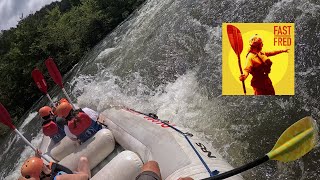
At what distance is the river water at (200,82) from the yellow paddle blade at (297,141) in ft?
8.34

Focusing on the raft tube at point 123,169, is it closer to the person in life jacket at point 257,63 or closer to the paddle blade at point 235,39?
the person in life jacket at point 257,63

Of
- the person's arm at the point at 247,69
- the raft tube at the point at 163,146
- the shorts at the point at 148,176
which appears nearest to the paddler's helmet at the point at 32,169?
the raft tube at the point at 163,146

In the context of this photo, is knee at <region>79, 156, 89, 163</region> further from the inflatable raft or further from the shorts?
the shorts

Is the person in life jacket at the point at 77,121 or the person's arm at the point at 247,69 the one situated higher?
the person in life jacket at the point at 77,121

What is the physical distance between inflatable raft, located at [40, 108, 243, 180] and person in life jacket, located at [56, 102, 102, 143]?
0.10 metres

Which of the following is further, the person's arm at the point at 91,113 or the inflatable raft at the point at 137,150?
the person's arm at the point at 91,113

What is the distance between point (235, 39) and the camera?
5.32m

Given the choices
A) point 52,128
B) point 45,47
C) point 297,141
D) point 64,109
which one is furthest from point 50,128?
point 45,47

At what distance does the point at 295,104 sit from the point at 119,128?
229 centimetres

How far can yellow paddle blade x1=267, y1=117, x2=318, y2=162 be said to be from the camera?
2137mm

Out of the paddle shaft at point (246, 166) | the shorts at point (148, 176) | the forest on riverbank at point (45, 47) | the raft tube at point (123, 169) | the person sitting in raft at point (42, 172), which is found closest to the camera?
the paddle shaft at point (246, 166)

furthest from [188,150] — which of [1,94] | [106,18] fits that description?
[1,94]

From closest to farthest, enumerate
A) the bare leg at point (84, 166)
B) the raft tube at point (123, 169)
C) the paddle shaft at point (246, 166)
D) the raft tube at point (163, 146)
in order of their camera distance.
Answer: the paddle shaft at point (246, 166)
the raft tube at point (163, 146)
the raft tube at point (123, 169)
the bare leg at point (84, 166)

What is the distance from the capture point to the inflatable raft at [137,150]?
352 cm
